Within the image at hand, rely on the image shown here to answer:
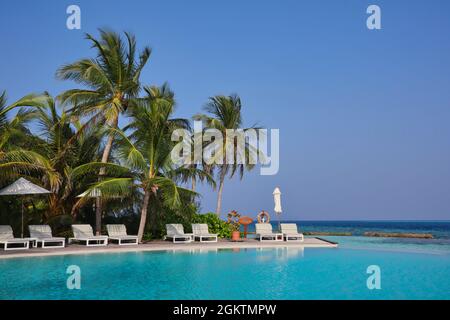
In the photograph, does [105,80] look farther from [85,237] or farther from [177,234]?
[177,234]

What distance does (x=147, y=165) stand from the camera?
1616 centimetres

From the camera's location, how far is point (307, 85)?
39.2m

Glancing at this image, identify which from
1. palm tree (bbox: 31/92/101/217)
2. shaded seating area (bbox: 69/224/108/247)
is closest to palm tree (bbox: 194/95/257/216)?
palm tree (bbox: 31/92/101/217)

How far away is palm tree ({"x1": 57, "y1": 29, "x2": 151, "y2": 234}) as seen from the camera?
17.1 metres

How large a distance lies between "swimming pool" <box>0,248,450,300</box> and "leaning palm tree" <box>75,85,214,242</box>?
2694mm

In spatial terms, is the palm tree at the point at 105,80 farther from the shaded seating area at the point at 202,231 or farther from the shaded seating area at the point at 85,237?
the shaded seating area at the point at 202,231

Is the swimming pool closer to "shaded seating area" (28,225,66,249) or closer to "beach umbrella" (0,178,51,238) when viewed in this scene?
"shaded seating area" (28,225,66,249)

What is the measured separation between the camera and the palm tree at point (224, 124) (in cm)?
2117

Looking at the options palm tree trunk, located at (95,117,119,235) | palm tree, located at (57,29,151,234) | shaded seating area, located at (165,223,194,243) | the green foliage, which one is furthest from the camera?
the green foliage

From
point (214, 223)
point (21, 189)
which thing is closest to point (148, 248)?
point (21, 189)

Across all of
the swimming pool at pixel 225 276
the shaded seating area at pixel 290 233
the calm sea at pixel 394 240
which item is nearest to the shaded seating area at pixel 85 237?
the swimming pool at pixel 225 276

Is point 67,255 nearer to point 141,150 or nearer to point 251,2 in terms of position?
point 141,150

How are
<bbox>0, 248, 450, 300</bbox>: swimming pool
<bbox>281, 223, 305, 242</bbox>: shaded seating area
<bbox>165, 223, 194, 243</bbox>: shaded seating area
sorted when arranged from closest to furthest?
<bbox>0, 248, 450, 300</bbox>: swimming pool
<bbox>165, 223, 194, 243</bbox>: shaded seating area
<bbox>281, 223, 305, 242</bbox>: shaded seating area
